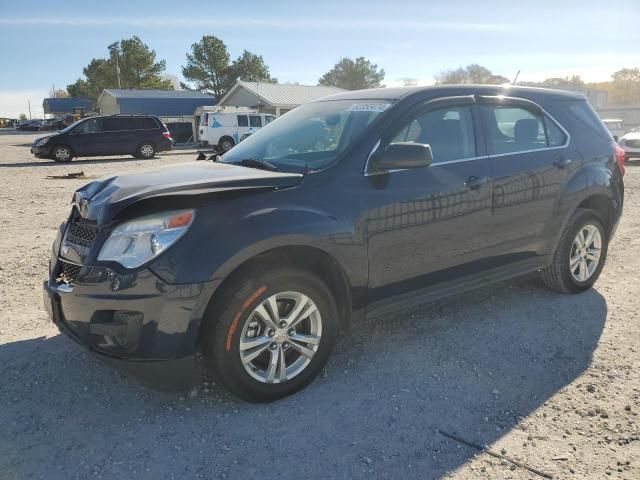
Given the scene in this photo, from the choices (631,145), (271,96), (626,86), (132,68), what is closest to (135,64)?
(132,68)

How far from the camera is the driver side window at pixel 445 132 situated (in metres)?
3.65

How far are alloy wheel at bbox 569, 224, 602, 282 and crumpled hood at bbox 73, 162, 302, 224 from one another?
2.85 metres

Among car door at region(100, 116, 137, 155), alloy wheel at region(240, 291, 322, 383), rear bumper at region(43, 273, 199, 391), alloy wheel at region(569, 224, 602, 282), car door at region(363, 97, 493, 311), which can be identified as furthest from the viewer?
car door at region(100, 116, 137, 155)

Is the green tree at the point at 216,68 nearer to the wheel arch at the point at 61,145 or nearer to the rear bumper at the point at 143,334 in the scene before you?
the wheel arch at the point at 61,145

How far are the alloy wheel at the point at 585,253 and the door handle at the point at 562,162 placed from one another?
2.08ft

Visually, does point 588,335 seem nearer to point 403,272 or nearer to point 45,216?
point 403,272

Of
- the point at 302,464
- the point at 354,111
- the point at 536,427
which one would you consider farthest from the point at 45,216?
the point at 536,427

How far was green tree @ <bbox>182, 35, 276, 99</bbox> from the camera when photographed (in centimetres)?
6956

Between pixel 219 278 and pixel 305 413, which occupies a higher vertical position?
pixel 219 278

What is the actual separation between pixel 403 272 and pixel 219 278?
50.9 inches

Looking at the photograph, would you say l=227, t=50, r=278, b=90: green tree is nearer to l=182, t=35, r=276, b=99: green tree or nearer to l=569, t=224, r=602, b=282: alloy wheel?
l=182, t=35, r=276, b=99: green tree

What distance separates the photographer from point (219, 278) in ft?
9.04

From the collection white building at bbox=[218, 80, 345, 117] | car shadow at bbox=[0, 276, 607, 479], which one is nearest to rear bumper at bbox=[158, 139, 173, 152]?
white building at bbox=[218, 80, 345, 117]

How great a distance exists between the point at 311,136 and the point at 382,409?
1.91 meters
